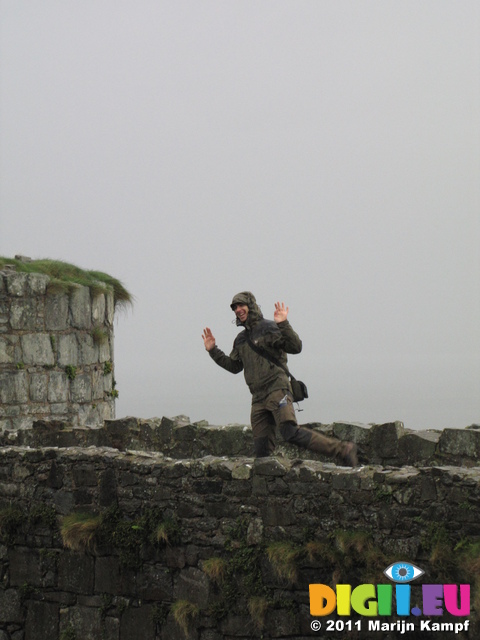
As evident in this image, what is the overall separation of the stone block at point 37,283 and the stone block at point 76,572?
17.4 ft

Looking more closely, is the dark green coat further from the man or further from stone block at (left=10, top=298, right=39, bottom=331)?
stone block at (left=10, top=298, right=39, bottom=331)

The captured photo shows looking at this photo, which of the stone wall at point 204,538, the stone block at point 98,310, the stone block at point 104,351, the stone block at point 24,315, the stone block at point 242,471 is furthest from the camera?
the stone block at point 104,351

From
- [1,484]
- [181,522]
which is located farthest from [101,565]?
[1,484]

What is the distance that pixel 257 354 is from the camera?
10.3 metres

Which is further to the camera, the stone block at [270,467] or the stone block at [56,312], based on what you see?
the stone block at [56,312]

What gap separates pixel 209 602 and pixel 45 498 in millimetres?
2292

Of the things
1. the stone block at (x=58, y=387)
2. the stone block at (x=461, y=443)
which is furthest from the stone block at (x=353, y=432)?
the stone block at (x=58, y=387)

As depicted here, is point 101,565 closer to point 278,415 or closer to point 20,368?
point 278,415

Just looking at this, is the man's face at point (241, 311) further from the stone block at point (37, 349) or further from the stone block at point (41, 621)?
the stone block at point (37, 349)

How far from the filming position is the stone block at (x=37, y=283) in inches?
561

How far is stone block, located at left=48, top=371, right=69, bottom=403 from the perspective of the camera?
14.5 meters

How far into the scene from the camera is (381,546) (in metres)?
8.20

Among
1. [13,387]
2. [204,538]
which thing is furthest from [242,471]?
[13,387]

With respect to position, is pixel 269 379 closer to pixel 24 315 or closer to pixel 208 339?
pixel 208 339
